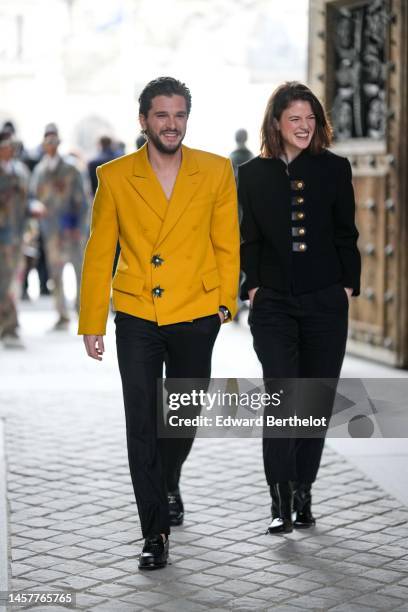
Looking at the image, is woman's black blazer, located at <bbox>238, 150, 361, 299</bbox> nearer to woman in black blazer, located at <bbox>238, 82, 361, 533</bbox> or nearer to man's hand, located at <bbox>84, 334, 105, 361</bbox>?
woman in black blazer, located at <bbox>238, 82, 361, 533</bbox>

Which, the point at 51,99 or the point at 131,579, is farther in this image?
the point at 51,99

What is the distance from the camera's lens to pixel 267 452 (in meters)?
5.81

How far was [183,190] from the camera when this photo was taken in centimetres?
548

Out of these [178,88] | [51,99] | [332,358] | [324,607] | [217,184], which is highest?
[51,99]

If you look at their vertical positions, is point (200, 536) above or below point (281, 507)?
below

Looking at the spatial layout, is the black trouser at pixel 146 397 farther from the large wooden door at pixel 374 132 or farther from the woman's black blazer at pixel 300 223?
the large wooden door at pixel 374 132

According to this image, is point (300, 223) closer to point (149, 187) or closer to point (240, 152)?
point (149, 187)

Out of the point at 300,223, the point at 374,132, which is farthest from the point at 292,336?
the point at 374,132

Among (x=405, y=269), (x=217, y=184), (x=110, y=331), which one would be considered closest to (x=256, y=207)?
(x=217, y=184)

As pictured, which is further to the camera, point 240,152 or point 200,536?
point 240,152

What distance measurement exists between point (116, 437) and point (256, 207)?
290cm

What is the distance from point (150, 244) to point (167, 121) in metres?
0.48

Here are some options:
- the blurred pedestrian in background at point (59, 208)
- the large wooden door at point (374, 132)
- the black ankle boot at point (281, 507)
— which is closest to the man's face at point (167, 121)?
the black ankle boot at point (281, 507)

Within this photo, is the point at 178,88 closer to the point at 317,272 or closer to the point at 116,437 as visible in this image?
the point at 317,272
